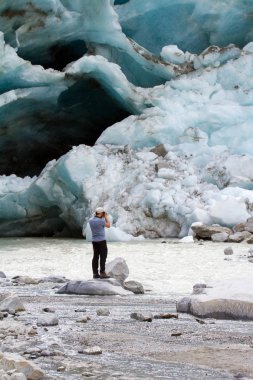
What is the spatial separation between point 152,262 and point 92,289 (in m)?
2.86

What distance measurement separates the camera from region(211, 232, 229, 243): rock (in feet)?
39.5

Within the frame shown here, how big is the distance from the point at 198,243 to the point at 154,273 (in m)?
4.52

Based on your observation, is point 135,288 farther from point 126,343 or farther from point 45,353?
point 45,353

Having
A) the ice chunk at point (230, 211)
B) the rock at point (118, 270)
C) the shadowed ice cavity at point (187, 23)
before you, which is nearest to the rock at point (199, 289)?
the rock at point (118, 270)

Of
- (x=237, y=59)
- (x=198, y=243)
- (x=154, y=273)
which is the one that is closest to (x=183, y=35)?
(x=237, y=59)

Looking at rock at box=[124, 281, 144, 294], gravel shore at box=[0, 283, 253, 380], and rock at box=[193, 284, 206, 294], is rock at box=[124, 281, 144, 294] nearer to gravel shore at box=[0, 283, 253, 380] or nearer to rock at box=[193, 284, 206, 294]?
rock at box=[193, 284, 206, 294]

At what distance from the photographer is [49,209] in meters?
15.2

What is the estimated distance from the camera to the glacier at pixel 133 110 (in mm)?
13594

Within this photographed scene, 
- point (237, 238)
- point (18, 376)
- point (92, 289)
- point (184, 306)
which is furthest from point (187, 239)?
point (18, 376)

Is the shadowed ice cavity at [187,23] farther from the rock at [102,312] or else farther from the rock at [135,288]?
the rock at [102,312]

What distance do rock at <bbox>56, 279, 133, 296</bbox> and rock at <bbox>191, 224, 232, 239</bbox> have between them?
685 centimetres

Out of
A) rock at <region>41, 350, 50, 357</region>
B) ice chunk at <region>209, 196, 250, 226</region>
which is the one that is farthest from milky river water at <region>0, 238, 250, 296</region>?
rock at <region>41, 350, 50, 357</region>

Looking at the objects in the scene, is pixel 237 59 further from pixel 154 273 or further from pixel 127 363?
pixel 127 363

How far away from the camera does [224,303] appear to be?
14.0 ft
